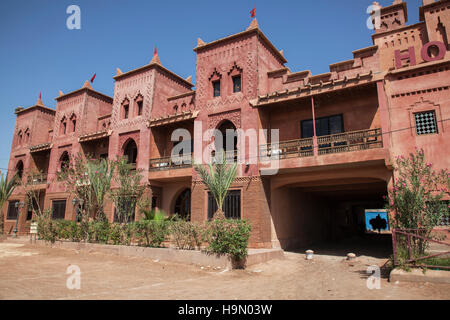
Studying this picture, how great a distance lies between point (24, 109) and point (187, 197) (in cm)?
1946

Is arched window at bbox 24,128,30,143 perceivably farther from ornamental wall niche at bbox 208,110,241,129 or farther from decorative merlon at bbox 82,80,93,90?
ornamental wall niche at bbox 208,110,241,129

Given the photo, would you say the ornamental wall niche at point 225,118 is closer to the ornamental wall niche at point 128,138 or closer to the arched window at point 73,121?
the ornamental wall niche at point 128,138

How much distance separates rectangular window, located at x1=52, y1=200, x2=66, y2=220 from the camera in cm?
2262

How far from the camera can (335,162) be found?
1312 cm

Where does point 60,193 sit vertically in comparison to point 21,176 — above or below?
below

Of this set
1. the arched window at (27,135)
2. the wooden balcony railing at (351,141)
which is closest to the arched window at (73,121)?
the arched window at (27,135)

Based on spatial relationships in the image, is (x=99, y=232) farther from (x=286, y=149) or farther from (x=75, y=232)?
(x=286, y=149)

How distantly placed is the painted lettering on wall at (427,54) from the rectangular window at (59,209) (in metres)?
22.6

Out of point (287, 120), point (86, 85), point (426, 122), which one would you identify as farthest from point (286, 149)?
point (86, 85)

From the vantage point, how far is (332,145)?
1348cm

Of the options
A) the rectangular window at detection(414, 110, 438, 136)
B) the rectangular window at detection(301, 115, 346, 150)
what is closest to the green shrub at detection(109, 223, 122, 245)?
the rectangular window at detection(301, 115, 346, 150)

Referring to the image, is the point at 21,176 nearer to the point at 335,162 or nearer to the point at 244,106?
the point at 244,106
